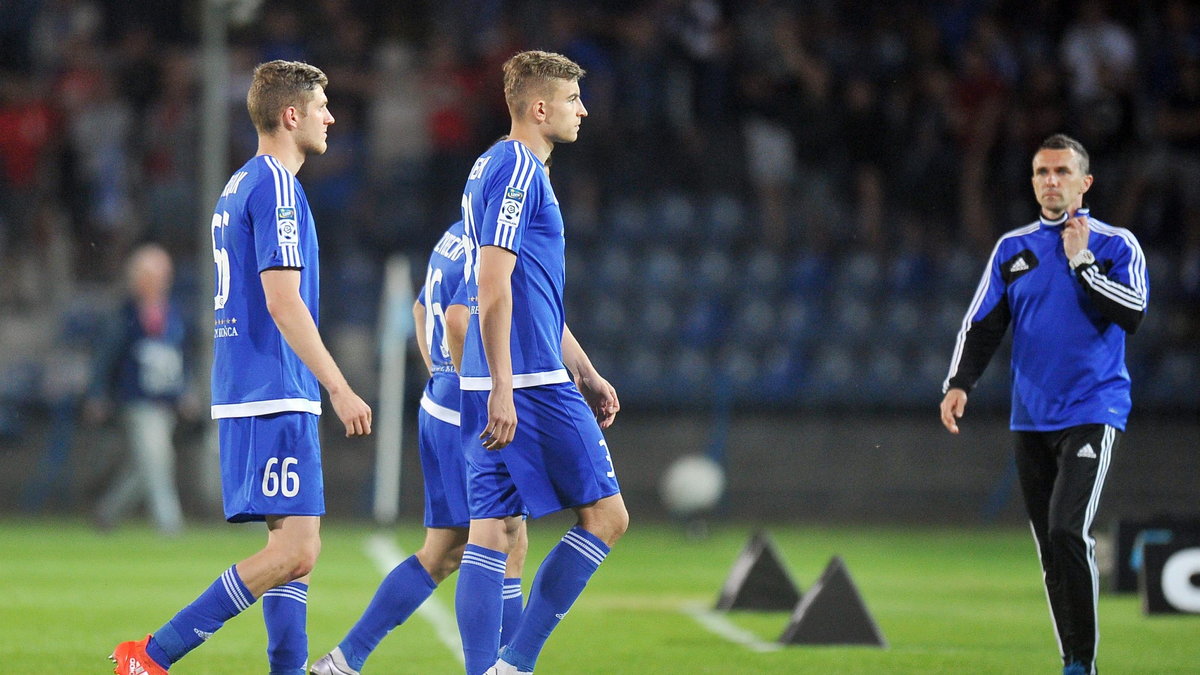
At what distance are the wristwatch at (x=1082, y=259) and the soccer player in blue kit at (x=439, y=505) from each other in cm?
250

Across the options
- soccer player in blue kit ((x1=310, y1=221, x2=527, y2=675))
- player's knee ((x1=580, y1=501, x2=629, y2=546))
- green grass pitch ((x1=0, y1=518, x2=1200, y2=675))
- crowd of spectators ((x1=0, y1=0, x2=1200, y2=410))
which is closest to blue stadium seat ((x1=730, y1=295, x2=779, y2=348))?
crowd of spectators ((x1=0, y1=0, x2=1200, y2=410))

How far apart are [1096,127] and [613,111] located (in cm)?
540

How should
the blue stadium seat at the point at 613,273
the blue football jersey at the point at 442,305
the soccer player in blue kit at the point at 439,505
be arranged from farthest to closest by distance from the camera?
the blue stadium seat at the point at 613,273
the blue football jersey at the point at 442,305
the soccer player in blue kit at the point at 439,505

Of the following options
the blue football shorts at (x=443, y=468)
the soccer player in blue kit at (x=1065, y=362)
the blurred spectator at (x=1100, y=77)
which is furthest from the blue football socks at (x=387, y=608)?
the blurred spectator at (x=1100, y=77)

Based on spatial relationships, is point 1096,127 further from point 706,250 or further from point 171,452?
point 171,452

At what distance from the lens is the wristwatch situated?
22.0 feet

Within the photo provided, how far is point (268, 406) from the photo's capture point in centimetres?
576

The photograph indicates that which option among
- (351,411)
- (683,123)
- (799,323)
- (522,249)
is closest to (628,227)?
(683,123)

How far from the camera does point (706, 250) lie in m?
18.8

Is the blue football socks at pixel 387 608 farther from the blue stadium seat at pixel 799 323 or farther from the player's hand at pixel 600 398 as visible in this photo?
the blue stadium seat at pixel 799 323

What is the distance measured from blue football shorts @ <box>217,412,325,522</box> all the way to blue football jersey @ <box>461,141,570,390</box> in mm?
632

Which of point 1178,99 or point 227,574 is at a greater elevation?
point 1178,99

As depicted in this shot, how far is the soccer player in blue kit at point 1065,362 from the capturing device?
665 cm

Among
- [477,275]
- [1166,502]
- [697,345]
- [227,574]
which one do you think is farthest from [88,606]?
[1166,502]
